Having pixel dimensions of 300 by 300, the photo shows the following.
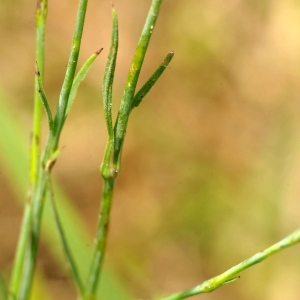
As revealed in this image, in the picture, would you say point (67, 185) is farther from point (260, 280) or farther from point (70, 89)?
point (70, 89)

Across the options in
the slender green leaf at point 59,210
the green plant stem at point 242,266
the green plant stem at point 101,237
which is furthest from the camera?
the slender green leaf at point 59,210

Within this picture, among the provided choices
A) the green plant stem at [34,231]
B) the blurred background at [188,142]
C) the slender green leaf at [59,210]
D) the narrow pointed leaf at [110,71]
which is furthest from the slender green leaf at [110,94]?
the blurred background at [188,142]

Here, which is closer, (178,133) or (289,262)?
(289,262)

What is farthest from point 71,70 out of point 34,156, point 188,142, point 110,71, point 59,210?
point 188,142

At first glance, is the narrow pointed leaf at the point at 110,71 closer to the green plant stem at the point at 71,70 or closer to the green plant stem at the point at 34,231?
the green plant stem at the point at 71,70

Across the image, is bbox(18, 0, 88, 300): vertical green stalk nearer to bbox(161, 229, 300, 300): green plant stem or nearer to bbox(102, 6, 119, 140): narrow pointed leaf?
bbox(102, 6, 119, 140): narrow pointed leaf

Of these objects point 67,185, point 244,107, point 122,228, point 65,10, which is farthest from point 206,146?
point 65,10

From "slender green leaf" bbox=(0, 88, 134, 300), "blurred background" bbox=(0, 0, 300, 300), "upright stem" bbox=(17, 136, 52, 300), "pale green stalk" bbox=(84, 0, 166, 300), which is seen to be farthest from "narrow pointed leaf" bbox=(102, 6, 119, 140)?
"blurred background" bbox=(0, 0, 300, 300)
